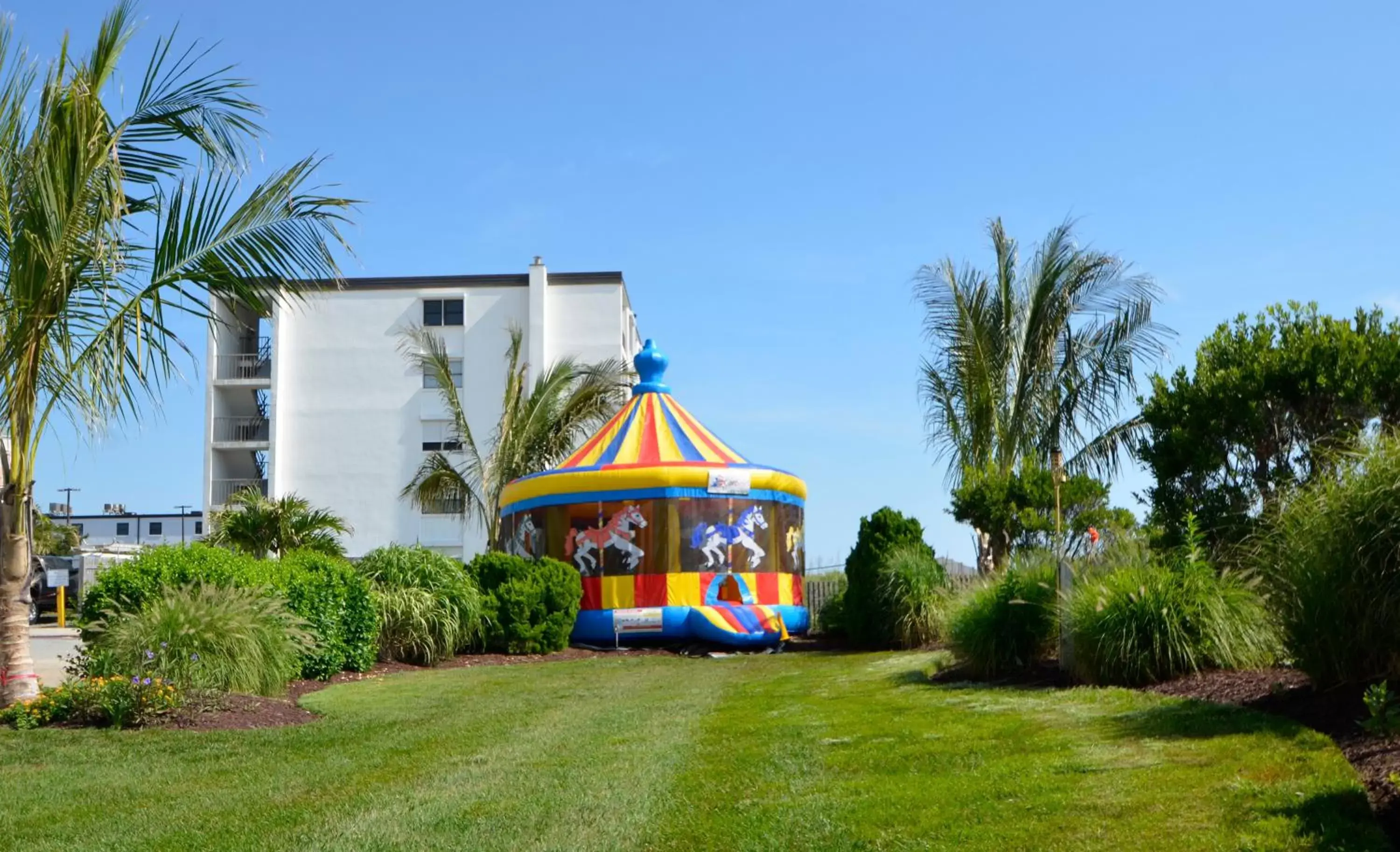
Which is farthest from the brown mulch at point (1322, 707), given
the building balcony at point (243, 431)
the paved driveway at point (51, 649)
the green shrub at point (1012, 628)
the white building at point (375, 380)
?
the building balcony at point (243, 431)

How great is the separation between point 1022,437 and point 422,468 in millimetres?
15391

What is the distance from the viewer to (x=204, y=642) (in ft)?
39.3

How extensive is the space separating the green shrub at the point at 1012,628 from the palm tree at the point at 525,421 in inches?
701

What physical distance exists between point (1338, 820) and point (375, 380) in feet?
150

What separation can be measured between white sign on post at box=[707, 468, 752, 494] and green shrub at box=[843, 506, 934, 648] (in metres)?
2.56

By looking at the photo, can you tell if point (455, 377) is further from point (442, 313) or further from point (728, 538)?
point (728, 538)

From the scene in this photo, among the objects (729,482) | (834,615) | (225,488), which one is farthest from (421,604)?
(225,488)

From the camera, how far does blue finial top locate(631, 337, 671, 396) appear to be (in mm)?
28000

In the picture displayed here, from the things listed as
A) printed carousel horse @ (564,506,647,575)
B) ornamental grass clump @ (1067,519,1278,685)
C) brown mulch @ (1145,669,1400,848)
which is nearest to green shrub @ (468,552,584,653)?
printed carousel horse @ (564,506,647,575)

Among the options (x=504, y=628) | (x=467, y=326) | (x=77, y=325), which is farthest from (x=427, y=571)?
(x=467, y=326)

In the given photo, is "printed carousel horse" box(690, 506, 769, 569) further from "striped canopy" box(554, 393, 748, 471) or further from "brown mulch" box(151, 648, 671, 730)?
"brown mulch" box(151, 648, 671, 730)

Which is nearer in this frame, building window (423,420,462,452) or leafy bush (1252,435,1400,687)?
leafy bush (1252,435,1400,687)

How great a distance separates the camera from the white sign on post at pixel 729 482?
24.0 metres

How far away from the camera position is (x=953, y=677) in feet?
41.4
